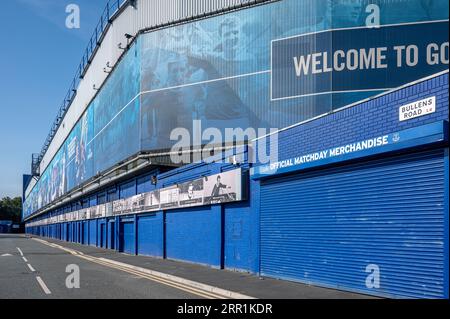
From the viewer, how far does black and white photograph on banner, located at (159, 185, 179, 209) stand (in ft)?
76.6

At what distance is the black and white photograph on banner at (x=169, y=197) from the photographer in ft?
76.6

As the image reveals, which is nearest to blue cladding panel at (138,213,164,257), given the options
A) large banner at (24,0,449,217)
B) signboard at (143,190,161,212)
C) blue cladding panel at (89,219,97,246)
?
signboard at (143,190,161,212)

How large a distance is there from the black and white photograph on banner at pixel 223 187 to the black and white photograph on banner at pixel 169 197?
11.4 ft

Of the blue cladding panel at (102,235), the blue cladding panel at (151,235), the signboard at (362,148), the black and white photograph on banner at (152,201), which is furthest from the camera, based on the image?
the blue cladding panel at (102,235)

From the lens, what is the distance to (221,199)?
18.6 m

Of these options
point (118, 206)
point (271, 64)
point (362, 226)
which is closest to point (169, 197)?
point (271, 64)

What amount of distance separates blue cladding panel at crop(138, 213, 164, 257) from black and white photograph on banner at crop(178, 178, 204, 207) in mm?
3579

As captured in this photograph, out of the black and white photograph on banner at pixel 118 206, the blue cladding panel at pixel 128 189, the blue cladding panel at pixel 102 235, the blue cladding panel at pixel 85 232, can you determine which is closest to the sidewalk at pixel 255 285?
the blue cladding panel at pixel 128 189

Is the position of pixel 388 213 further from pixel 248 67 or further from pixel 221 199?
pixel 248 67

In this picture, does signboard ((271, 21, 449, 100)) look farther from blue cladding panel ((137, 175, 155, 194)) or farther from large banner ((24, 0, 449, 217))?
blue cladding panel ((137, 175, 155, 194))

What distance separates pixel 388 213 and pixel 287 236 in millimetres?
4401

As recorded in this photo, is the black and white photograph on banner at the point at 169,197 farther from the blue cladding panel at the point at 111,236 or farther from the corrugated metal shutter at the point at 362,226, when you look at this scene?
the blue cladding panel at the point at 111,236

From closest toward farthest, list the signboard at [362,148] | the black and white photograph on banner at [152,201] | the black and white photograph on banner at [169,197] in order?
the signboard at [362,148]
the black and white photograph on banner at [169,197]
the black and white photograph on banner at [152,201]
